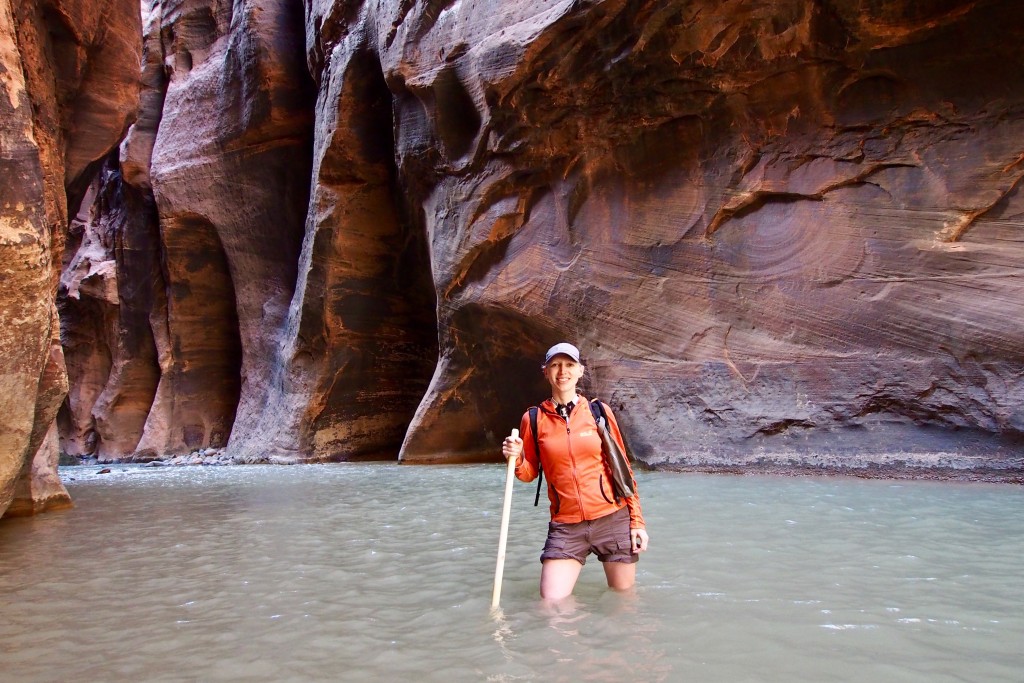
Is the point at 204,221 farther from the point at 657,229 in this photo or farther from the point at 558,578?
the point at 558,578

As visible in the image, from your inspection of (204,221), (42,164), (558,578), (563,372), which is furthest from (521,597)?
(204,221)

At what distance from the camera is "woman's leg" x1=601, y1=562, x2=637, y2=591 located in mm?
2988

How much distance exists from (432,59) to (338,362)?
5486mm

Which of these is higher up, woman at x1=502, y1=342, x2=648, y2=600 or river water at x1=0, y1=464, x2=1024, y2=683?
woman at x1=502, y1=342, x2=648, y2=600

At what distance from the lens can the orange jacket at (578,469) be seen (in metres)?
3.02


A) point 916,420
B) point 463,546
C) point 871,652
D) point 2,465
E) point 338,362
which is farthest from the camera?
point 338,362

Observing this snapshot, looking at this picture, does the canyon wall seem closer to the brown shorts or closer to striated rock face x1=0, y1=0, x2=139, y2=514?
striated rock face x1=0, y1=0, x2=139, y2=514

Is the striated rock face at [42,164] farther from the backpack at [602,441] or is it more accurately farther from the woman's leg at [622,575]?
the woman's leg at [622,575]

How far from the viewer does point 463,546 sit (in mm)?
4133

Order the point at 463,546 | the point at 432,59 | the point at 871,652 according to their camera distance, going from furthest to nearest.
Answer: the point at 432,59 → the point at 463,546 → the point at 871,652

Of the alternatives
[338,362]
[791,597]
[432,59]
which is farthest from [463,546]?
[338,362]

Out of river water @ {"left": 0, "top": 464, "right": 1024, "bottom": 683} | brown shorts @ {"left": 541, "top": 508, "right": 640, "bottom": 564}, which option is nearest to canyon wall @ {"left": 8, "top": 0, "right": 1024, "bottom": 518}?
river water @ {"left": 0, "top": 464, "right": 1024, "bottom": 683}

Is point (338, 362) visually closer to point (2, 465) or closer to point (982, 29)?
point (2, 465)

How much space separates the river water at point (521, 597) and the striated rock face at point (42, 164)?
0.86m
